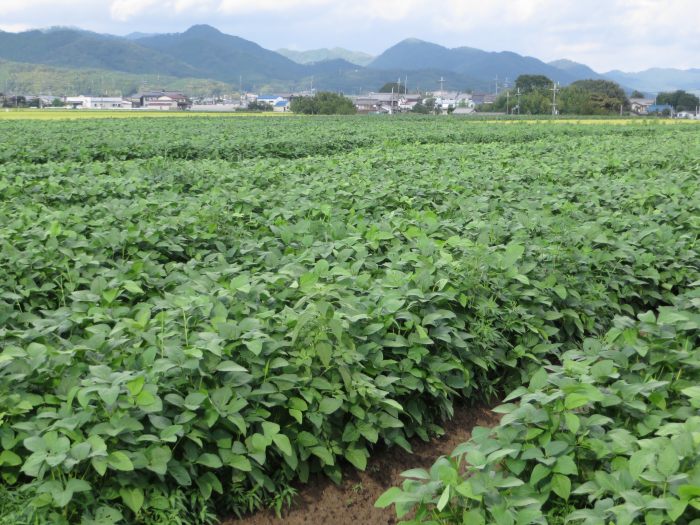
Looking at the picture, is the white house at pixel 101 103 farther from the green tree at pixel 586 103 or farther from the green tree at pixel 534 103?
the green tree at pixel 586 103

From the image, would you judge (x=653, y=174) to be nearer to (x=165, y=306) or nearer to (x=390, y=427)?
(x=390, y=427)

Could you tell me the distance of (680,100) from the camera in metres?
110

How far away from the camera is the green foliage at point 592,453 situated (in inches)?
87.7

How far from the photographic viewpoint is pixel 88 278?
4.53 metres

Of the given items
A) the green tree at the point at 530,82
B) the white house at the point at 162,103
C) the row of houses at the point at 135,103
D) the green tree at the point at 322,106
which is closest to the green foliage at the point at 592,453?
the green tree at the point at 322,106

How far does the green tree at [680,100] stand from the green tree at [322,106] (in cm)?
6185

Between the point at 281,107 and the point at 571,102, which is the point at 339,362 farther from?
the point at 281,107

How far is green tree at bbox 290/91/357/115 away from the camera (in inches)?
3039

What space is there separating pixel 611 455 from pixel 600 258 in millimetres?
2873

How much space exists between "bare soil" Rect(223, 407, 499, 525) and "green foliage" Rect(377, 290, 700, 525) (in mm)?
539

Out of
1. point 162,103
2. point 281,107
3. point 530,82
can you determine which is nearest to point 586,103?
point 530,82

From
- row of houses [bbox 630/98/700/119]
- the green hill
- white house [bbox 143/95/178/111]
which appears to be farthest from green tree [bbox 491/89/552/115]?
the green hill

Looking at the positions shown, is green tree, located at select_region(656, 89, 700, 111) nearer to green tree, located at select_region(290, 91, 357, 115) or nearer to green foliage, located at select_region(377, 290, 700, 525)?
green tree, located at select_region(290, 91, 357, 115)

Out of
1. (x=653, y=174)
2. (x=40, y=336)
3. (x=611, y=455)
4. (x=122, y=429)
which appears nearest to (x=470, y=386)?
(x=611, y=455)
